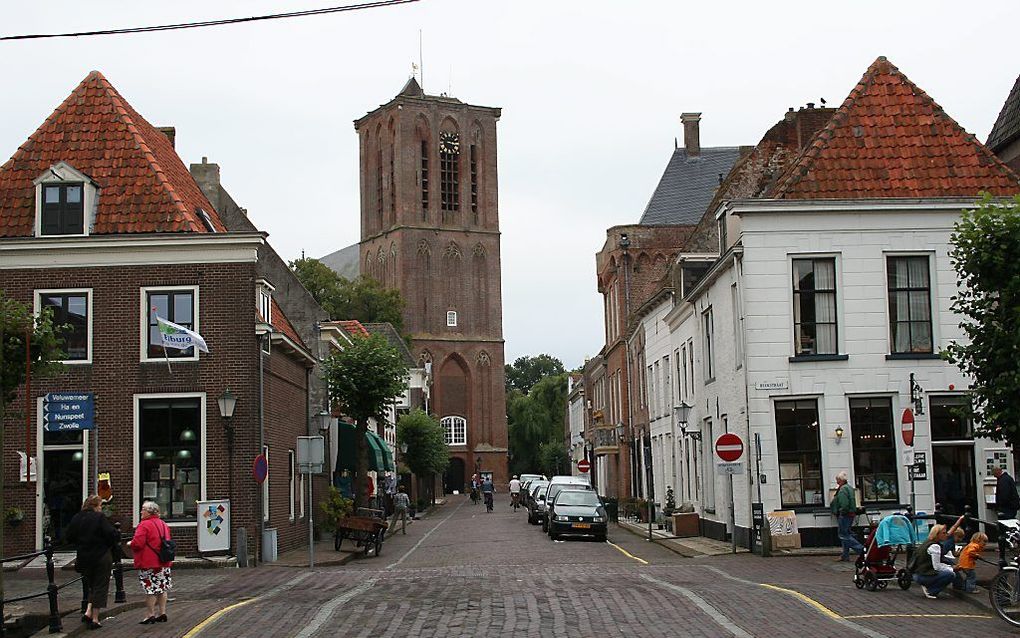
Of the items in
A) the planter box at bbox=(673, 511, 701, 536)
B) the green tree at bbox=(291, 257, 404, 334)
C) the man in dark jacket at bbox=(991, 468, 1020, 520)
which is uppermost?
the green tree at bbox=(291, 257, 404, 334)

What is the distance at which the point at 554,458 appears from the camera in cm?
11706

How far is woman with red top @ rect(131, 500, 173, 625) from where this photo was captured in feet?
53.5

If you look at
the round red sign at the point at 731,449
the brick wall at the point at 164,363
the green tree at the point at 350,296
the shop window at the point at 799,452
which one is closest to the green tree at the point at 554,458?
the green tree at the point at 350,296

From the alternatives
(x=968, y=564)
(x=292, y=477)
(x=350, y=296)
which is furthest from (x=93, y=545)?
(x=350, y=296)

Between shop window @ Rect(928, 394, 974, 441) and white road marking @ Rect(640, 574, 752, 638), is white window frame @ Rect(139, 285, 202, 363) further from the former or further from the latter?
shop window @ Rect(928, 394, 974, 441)

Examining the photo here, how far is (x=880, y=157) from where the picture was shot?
28141mm

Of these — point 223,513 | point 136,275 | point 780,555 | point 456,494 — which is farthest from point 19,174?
point 456,494

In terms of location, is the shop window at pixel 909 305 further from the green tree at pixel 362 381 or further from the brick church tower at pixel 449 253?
the brick church tower at pixel 449 253

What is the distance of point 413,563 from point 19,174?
12.3m

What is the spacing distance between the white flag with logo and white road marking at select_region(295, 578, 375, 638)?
8150 millimetres

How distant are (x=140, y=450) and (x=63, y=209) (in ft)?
18.0

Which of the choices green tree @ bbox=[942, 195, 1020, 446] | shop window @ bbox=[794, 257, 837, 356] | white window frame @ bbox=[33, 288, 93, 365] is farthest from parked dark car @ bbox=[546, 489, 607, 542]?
green tree @ bbox=[942, 195, 1020, 446]

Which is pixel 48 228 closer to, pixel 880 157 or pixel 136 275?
pixel 136 275

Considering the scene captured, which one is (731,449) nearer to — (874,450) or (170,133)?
(874,450)
